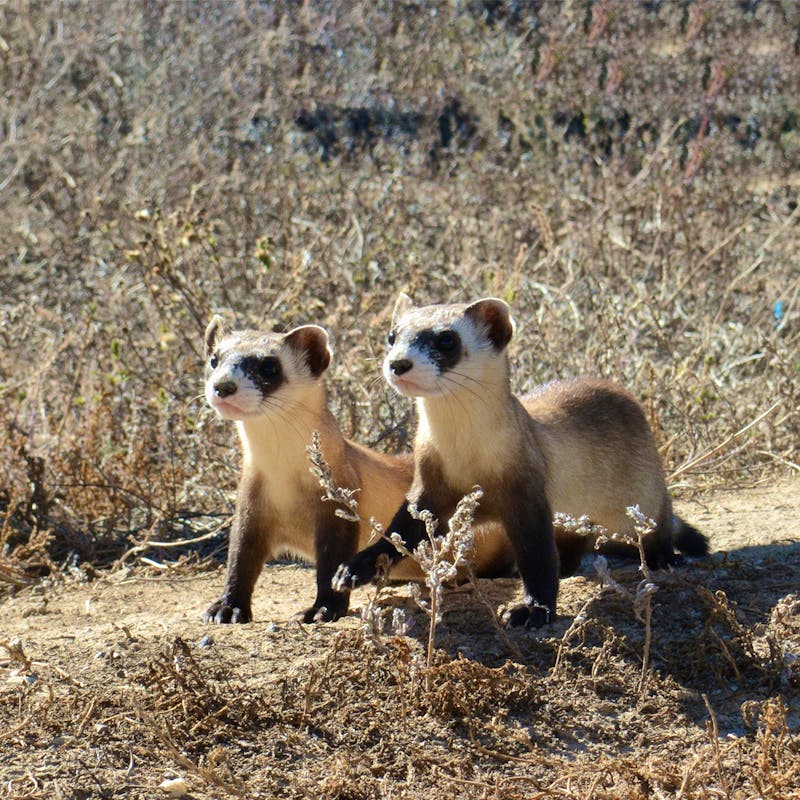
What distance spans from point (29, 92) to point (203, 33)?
1716mm

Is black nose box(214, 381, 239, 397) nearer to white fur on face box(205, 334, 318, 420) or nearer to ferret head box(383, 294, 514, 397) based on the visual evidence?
white fur on face box(205, 334, 318, 420)

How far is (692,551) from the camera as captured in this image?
5.01 metres

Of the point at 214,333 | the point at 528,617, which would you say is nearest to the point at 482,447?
the point at 528,617

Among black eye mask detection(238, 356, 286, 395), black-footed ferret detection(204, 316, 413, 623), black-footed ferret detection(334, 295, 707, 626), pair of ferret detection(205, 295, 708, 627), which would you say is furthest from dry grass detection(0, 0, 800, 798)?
black eye mask detection(238, 356, 286, 395)

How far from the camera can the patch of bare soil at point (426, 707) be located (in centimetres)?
315

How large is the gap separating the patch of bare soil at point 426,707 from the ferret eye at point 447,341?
0.83 metres

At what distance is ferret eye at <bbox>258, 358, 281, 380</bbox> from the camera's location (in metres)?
4.44

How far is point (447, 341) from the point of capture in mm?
4191

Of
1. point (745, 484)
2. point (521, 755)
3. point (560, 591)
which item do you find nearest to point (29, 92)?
point (745, 484)

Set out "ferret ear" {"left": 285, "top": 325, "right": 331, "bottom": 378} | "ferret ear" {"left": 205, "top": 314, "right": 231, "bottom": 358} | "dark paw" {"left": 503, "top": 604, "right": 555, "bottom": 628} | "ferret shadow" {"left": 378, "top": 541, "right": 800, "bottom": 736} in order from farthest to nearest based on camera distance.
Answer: "ferret ear" {"left": 205, "top": 314, "right": 231, "bottom": 358} → "ferret ear" {"left": 285, "top": 325, "right": 331, "bottom": 378} → "dark paw" {"left": 503, "top": 604, "right": 555, "bottom": 628} → "ferret shadow" {"left": 378, "top": 541, "right": 800, "bottom": 736}

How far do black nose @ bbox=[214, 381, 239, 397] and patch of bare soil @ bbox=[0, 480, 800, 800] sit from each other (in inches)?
29.5

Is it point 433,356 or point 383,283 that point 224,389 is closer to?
point 433,356

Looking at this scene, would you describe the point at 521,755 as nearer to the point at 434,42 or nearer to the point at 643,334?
the point at 643,334

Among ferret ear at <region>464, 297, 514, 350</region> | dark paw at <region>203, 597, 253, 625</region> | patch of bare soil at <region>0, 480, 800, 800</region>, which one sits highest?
ferret ear at <region>464, 297, 514, 350</region>
